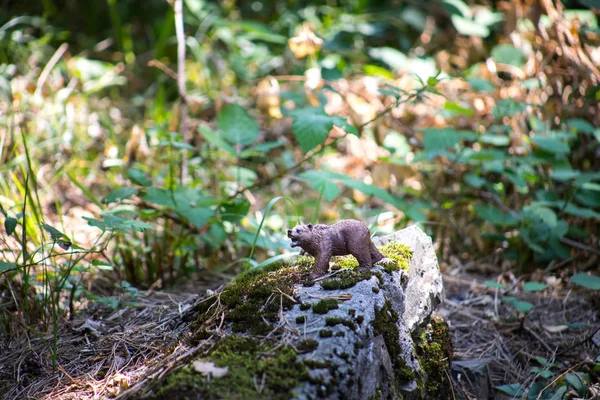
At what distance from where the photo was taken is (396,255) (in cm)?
203

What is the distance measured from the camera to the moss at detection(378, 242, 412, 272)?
191 centimetres

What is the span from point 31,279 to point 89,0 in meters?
5.07

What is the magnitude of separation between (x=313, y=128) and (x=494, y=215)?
5.30ft

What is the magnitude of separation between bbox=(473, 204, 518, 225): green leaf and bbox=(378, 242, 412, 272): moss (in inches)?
53.1

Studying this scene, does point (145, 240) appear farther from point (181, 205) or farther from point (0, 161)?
point (0, 161)

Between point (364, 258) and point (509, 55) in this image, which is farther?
point (509, 55)

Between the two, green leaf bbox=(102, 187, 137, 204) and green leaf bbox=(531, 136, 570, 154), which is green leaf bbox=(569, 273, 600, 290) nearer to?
green leaf bbox=(531, 136, 570, 154)

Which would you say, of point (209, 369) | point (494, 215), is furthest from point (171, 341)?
point (494, 215)

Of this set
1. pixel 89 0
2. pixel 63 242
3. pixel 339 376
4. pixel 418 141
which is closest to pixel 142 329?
pixel 63 242

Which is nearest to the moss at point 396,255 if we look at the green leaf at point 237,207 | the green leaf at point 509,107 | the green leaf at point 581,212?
the green leaf at point 237,207

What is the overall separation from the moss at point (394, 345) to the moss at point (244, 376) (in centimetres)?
39

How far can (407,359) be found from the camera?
176 centimetres

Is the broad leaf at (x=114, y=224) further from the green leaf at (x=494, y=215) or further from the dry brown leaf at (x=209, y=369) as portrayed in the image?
the green leaf at (x=494, y=215)

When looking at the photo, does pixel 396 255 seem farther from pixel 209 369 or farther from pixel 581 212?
pixel 581 212
